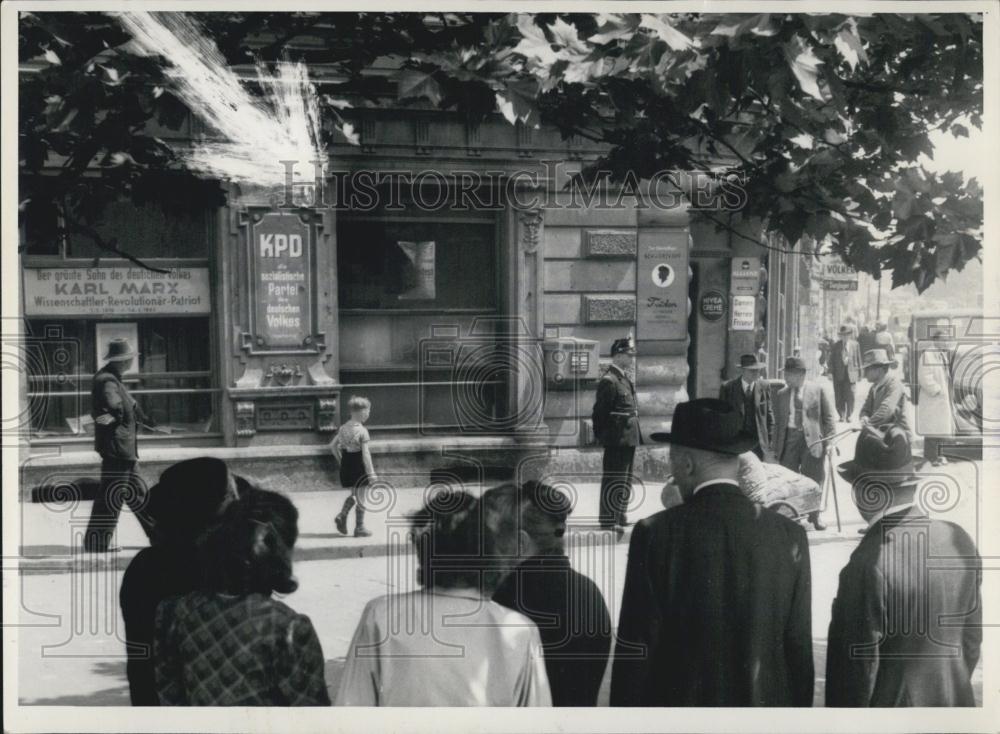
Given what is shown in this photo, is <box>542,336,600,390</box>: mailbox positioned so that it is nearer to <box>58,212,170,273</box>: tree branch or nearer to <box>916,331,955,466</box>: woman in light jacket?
<box>916,331,955,466</box>: woman in light jacket

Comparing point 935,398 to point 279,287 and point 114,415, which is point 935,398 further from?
point 114,415

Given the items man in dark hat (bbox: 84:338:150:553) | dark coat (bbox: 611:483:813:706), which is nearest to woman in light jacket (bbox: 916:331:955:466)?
dark coat (bbox: 611:483:813:706)

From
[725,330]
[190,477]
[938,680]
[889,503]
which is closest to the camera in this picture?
[190,477]

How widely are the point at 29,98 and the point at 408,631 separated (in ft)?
10.1

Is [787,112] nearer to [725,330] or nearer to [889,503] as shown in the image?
[725,330]

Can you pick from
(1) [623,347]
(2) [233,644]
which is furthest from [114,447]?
(1) [623,347]

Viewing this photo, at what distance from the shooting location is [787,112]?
5160mm

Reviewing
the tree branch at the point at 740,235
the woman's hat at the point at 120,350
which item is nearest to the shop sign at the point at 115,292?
the woman's hat at the point at 120,350

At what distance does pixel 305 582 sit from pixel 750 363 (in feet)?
8.74

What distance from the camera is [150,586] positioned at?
4.74 m

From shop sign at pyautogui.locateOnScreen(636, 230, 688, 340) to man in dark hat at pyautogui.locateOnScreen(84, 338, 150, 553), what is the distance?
283 centimetres

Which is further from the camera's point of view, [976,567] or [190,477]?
[976,567]

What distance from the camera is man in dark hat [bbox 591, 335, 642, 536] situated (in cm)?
579

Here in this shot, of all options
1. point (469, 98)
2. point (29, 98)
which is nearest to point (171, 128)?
point (29, 98)
